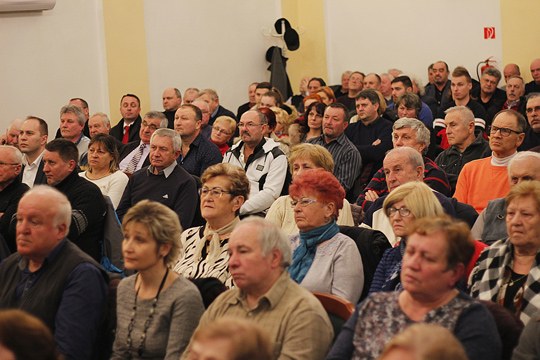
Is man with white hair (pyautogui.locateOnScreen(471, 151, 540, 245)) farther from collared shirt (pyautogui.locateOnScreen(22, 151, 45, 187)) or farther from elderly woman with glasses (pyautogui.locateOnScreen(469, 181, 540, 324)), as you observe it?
collared shirt (pyautogui.locateOnScreen(22, 151, 45, 187))

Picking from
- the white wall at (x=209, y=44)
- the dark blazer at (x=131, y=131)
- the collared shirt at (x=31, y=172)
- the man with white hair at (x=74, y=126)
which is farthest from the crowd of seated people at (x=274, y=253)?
the white wall at (x=209, y=44)

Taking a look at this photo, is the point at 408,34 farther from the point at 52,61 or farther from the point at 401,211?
the point at 401,211

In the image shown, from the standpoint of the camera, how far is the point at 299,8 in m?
10.1

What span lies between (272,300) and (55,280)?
3.02 feet

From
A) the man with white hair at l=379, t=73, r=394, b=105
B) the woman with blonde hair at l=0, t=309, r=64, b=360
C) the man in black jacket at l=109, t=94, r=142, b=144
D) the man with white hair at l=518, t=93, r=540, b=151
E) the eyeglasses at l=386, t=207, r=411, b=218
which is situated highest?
the man with white hair at l=379, t=73, r=394, b=105

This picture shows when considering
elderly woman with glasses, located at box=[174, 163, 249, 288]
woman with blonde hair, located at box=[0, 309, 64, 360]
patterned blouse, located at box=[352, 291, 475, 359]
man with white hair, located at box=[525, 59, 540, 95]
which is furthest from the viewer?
man with white hair, located at box=[525, 59, 540, 95]

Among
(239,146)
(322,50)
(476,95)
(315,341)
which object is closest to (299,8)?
(322,50)

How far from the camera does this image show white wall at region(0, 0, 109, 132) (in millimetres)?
7742

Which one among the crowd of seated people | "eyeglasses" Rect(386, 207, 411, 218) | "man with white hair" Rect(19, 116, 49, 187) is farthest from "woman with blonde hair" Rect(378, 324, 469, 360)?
"man with white hair" Rect(19, 116, 49, 187)

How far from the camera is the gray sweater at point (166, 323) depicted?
238 cm

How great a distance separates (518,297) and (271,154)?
9.14 feet

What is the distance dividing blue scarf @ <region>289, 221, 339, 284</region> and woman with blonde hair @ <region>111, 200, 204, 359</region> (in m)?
0.65

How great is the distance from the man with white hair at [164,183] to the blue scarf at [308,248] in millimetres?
1495

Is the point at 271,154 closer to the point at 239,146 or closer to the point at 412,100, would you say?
the point at 239,146
